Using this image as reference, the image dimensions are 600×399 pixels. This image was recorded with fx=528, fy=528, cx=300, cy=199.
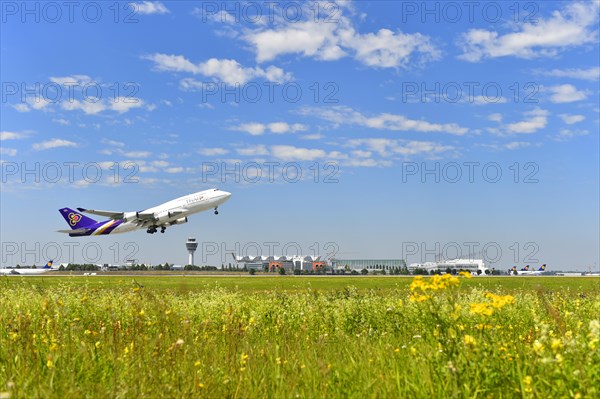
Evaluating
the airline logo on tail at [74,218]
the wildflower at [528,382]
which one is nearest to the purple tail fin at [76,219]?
the airline logo on tail at [74,218]

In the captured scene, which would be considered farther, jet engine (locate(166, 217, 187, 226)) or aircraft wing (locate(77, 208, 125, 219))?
aircraft wing (locate(77, 208, 125, 219))

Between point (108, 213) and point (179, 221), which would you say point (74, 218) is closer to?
point (108, 213)

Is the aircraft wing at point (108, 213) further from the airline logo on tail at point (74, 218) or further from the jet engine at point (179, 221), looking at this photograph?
the airline logo on tail at point (74, 218)

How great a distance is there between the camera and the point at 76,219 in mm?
90875

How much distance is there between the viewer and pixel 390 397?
5664 mm

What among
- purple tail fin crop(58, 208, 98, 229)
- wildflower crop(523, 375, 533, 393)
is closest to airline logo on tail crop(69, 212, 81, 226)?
purple tail fin crop(58, 208, 98, 229)

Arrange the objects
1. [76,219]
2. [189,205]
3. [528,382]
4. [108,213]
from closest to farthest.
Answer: [528,382] → [189,205] → [108,213] → [76,219]

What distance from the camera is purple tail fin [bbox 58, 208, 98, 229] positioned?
89500 mm

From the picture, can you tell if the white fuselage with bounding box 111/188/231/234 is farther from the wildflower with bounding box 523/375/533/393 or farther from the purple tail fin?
the wildflower with bounding box 523/375/533/393

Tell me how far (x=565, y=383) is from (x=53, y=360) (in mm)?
5613

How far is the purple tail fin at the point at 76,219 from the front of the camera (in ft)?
294

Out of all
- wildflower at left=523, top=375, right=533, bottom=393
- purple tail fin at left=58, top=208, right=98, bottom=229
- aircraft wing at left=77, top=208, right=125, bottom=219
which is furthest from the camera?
purple tail fin at left=58, top=208, right=98, bottom=229

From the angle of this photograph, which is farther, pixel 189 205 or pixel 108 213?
pixel 108 213

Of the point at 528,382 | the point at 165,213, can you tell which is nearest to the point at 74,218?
the point at 165,213
